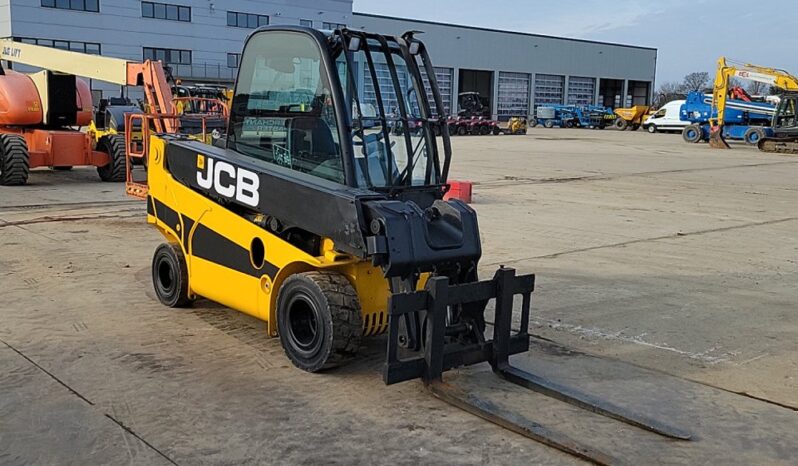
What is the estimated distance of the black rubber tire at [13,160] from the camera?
14.9 meters

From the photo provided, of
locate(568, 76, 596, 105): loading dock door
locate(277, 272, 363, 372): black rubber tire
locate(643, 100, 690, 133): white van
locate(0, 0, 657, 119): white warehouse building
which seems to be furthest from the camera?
locate(568, 76, 596, 105): loading dock door

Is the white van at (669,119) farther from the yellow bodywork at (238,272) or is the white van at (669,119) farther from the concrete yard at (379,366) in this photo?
the yellow bodywork at (238,272)

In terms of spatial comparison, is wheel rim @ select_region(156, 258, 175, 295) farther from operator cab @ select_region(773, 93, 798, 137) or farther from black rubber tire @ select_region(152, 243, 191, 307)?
operator cab @ select_region(773, 93, 798, 137)

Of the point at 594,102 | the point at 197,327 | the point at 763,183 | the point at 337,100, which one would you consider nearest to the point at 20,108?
the point at 197,327

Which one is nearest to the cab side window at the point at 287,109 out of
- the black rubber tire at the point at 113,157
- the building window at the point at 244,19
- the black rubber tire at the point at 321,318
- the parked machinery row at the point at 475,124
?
the black rubber tire at the point at 321,318

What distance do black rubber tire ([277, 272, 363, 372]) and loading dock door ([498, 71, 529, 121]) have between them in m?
66.1

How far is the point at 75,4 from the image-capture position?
47500mm

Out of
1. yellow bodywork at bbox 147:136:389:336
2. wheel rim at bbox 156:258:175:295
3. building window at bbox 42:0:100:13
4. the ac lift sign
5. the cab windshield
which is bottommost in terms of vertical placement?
wheel rim at bbox 156:258:175:295

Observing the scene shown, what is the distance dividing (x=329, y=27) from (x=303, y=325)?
124ft

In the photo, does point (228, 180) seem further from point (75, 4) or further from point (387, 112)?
point (75, 4)

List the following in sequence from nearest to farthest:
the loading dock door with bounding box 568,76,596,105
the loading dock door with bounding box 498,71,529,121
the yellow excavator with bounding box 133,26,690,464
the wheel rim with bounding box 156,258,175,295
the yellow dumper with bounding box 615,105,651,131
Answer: the yellow excavator with bounding box 133,26,690,464 < the wheel rim with bounding box 156,258,175,295 < the yellow dumper with bounding box 615,105,651,131 < the loading dock door with bounding box 498,71,529,121 < the loading dock door with bounding box 568,76,596,105

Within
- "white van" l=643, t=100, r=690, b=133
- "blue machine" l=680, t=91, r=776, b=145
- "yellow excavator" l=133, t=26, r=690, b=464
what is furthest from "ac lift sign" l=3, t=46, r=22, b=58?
"white van" l=643, t=100, r=690, b=133

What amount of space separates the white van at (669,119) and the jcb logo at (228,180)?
1805 inches

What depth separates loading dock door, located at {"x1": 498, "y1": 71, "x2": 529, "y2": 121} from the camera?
70025 millimetres
